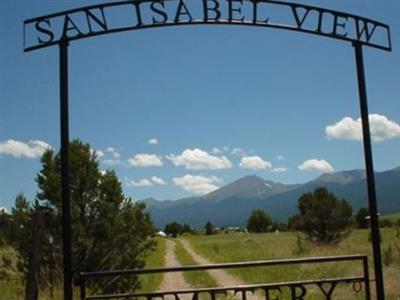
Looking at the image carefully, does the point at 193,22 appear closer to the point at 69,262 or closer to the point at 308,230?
the point at 69,262

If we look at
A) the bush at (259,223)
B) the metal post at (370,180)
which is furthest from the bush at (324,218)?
the bush at (259,223)

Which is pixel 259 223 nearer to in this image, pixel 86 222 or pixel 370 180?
pixel 86 222

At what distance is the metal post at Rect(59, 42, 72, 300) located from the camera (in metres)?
6.37

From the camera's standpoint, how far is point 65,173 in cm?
657

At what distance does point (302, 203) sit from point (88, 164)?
21.4 m

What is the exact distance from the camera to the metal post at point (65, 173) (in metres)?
6.37

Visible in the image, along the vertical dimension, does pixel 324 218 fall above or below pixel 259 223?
below

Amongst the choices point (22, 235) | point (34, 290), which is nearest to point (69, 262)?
point (34, 290)

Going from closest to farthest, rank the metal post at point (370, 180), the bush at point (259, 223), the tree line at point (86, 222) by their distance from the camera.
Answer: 1. the metal post at point (370, 180)
2. the tree line at point (86, 222)
3. the bush at point (259, 223)

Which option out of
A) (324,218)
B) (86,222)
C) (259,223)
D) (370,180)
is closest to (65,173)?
(370,180)

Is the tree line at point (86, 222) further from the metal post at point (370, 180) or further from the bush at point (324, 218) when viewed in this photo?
the bush at point (324, 218)

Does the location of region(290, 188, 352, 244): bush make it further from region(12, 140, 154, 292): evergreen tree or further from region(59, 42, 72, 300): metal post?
region(59, 42, 72, 300): metal post

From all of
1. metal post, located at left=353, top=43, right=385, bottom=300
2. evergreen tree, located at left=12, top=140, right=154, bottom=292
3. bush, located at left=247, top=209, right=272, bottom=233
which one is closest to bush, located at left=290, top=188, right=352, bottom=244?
evergreen tree, located at left=12, top=140, right=154, bottom=292

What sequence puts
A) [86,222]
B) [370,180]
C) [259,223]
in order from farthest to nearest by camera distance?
[259,223] < [86,222] < [370,180]
